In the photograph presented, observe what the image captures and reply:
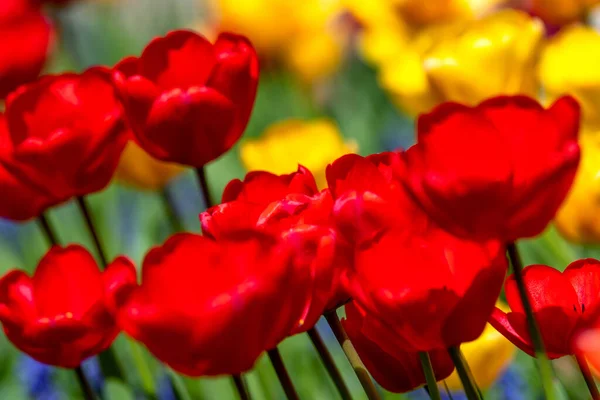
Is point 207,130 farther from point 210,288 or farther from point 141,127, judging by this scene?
point 210,288

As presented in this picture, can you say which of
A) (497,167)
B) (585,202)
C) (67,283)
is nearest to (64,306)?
(67,283)

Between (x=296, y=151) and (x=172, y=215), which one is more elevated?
(x=296, y=151)

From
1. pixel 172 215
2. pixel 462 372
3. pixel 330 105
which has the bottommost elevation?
pixel 330 105

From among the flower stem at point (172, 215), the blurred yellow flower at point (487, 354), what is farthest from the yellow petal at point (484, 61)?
the flower stem at point (172, 215)

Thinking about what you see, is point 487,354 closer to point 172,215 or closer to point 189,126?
point 189,126

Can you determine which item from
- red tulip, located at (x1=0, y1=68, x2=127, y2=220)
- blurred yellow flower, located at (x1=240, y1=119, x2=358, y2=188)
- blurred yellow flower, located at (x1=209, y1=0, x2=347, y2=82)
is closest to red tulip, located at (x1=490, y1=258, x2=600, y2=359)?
red tulip, located at (x1=0, y1=68, x2=127, y2=220)

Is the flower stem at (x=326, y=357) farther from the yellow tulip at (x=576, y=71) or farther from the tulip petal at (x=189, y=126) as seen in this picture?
the yellow tulip at (x=576, y=71)

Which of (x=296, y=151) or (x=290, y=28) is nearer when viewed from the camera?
(x=296, y=151)
